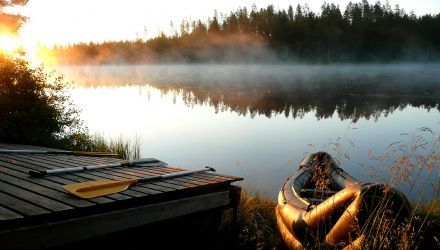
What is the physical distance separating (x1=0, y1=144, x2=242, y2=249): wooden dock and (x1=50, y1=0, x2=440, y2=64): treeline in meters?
82.8

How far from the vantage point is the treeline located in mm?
85688

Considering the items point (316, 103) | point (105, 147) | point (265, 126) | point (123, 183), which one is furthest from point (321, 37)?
point (123, 183)

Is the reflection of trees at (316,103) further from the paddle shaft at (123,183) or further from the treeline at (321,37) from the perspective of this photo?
the treeline at (321,37)

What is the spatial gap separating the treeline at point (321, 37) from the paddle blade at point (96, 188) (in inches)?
3295

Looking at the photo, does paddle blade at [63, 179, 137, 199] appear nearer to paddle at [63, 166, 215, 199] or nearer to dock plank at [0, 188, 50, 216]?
paddle at [63, 166, 215, 199]

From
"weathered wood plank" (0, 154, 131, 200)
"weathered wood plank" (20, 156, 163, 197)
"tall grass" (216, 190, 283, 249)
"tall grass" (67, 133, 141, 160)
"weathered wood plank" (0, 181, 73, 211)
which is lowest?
"tall grass" (216, 190, 283, 249)

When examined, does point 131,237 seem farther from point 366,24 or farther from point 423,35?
point 423,35

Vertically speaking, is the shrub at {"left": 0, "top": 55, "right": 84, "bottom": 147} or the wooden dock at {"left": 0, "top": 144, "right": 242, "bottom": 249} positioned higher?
the shrub at {"left": 0, "top": 55, "right": 84, "bottom": 147}

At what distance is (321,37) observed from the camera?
8438cm

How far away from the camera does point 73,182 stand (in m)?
4.77

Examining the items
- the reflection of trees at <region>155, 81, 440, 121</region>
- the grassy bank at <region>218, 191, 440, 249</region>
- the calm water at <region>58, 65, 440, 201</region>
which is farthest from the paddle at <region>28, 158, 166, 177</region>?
the reflection of trees at <region>155, 81, 440, 121</region>

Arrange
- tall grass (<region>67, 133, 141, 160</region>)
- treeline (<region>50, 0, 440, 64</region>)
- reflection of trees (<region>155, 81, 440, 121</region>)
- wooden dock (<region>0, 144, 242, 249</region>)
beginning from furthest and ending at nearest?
treeline (<region>50, 0, 440, 64</region>), reflection of trees (<region>155, 81, 440, 121</region>), tall grass (<region>67, 133, 141, 160</region>), wooden dock (<region>0, 144, 242, 249</region>)

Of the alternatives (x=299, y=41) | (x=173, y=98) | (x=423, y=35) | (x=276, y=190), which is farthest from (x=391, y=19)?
(x=276, y=190)

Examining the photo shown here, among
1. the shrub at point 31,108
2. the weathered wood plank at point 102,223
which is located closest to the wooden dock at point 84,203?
the weathered wood plank at point 102,223
